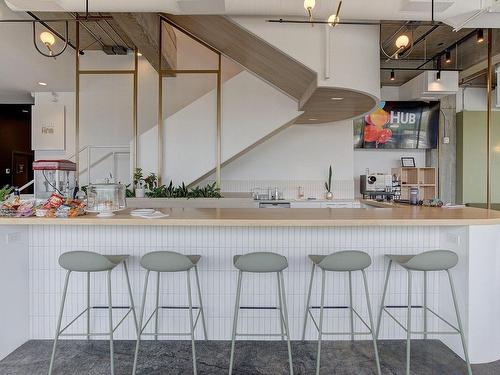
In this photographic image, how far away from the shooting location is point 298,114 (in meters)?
5.20

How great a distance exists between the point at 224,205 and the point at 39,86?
5.18 meters

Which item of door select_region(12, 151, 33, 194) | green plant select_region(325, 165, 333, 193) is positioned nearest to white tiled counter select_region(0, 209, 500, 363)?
green plant select_region(325, 165, 333, 193)

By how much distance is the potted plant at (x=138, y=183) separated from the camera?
192 inches

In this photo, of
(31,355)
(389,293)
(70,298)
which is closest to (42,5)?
(70,298)

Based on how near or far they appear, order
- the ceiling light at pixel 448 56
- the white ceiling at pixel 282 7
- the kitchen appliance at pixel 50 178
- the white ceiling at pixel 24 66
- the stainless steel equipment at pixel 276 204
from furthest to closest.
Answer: the ceiling light at pixel 448 56 < the stainless steel equipment at pixel 276 204 < the white ceiling at pixel 24 66 < the white ceiling at pixel 282 7 < the kitchen appliance at pixel 50 178

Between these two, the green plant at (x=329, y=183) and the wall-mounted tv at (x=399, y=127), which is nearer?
the green plant at (x=329, y=183)

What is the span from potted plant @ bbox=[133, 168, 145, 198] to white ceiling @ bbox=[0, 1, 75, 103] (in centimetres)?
264

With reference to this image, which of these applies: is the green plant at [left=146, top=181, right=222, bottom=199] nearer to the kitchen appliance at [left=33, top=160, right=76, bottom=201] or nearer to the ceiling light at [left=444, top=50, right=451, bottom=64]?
the kitchen appliance at [left=33, top=160, right=76, bottom=201]

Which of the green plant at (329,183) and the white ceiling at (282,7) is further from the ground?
the white ceiling at (282,7)

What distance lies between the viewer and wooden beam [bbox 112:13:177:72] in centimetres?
382

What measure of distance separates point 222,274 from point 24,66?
577cm

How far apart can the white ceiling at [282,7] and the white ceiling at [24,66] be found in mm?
1796

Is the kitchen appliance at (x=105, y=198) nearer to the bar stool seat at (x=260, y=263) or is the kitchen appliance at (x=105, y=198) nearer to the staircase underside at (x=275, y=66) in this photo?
the bar stool seat at (x=260, y=263)

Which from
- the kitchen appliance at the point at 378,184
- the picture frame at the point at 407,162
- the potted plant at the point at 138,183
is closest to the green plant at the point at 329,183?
the kitchen appliance at the point at 378,184
